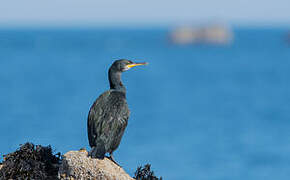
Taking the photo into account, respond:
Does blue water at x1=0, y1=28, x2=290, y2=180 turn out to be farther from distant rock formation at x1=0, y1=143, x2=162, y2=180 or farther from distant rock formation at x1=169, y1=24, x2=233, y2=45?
distant rock formation at x1=169, y1=24, x2=233, y2=45

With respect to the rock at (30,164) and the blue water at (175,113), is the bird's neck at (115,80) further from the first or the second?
the blue water at (175,113)

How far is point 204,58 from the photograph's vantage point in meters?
127

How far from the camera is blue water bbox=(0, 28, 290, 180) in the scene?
33688mm

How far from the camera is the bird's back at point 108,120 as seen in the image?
8.41 m

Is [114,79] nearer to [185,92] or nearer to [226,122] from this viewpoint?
[226,122]

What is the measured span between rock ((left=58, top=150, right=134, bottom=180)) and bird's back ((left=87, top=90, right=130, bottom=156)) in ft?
1.82

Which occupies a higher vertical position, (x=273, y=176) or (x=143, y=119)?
(x=143, y=119)

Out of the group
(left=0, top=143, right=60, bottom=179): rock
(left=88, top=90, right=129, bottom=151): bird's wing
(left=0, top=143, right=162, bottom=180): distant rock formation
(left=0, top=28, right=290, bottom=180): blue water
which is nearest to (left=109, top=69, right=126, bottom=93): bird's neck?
(left=88, top=90, right=129, bottom=151): bird's wing

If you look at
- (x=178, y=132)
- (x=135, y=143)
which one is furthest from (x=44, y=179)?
(x=178, y=132)

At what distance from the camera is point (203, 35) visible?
164250mm

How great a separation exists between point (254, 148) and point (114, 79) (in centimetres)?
2839

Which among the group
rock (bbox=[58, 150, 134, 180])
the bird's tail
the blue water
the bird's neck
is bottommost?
rock (bbox=[58, 150, 134, 180])

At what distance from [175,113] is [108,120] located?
46.0m

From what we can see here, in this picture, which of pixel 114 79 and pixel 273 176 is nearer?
pixel 114 79
